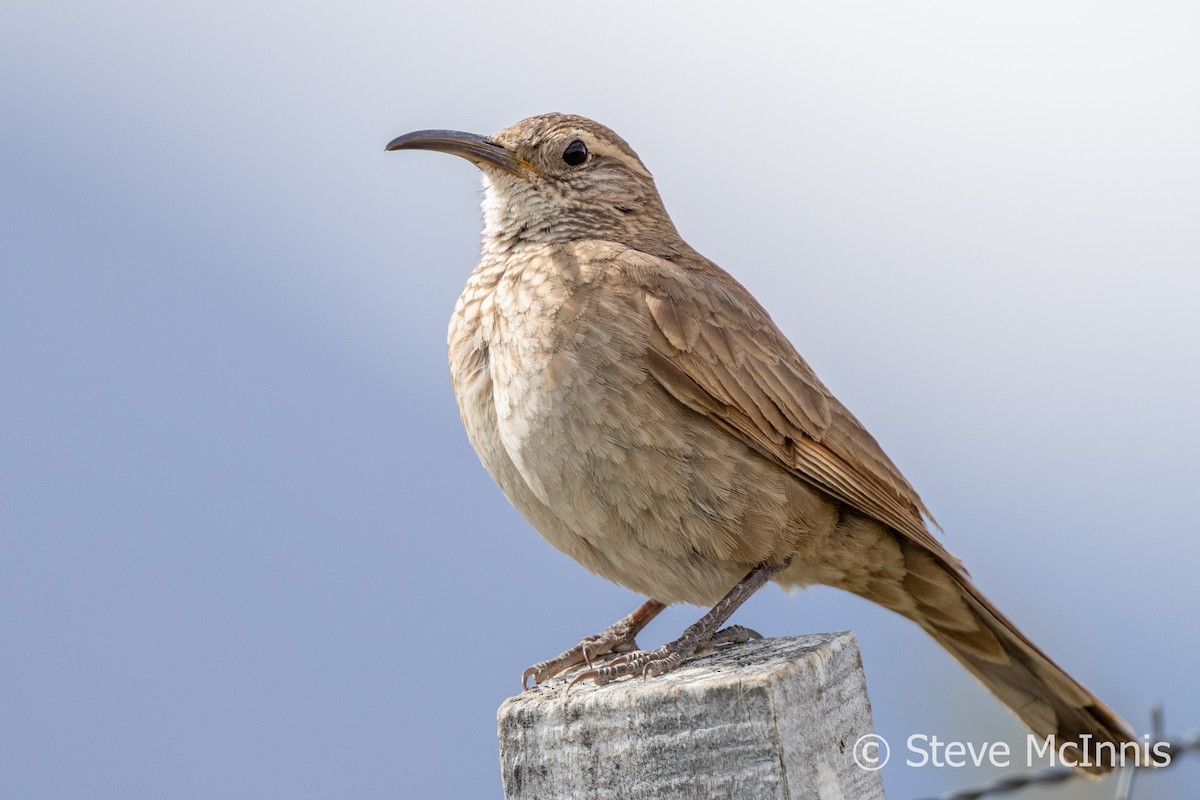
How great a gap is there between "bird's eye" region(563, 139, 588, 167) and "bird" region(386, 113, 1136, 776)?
0.39 meters

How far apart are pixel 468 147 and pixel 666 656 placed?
245 centimetres

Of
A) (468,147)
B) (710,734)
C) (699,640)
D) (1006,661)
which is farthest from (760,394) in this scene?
(710,734)

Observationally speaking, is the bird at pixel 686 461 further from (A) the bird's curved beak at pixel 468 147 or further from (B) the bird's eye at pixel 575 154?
(B) the bird's eye at pixel 575 154

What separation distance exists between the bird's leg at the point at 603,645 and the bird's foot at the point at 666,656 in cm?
42

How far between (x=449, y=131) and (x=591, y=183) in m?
0.62

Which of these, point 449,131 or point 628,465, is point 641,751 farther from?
point 449,131

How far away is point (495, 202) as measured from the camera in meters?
5.35

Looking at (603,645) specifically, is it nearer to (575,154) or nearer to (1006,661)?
(1006,661)

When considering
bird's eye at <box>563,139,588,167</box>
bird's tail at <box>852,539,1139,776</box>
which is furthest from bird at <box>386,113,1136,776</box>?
bird's eye at <box>563,139,588,167</box>

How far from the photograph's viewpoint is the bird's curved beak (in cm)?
534

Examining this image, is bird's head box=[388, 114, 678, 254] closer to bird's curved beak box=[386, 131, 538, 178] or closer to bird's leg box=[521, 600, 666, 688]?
bird's curved beak box=[386, 131, 538, 178]

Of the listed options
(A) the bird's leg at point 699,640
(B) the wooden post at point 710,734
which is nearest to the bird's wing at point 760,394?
(A) the bird's leg at point 699,640

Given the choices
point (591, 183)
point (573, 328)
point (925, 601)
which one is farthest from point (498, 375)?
point (925, 601)

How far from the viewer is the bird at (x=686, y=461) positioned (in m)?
4.25
